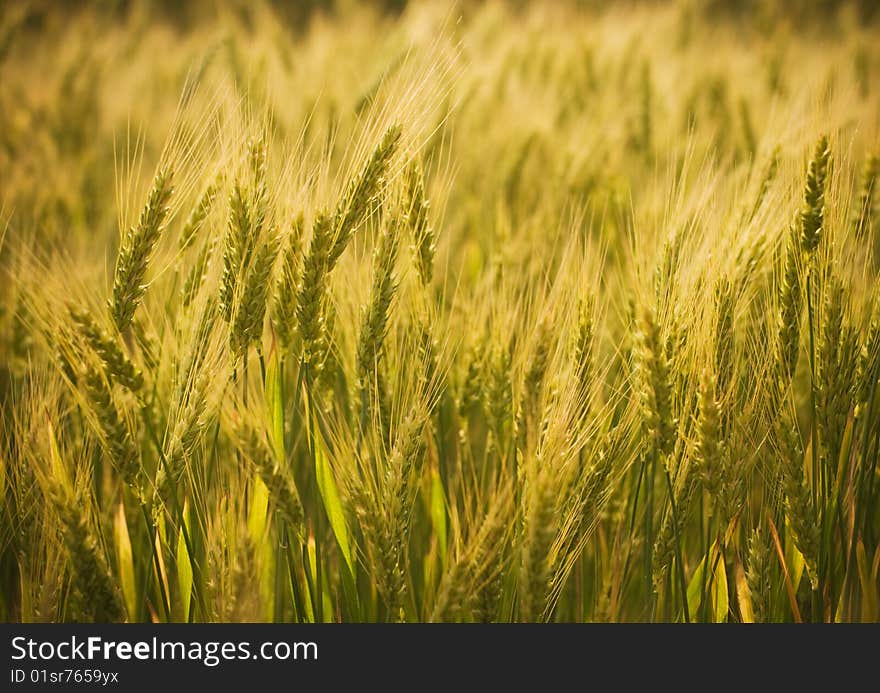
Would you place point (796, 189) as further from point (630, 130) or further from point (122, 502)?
point (630, 130)

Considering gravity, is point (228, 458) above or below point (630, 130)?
below

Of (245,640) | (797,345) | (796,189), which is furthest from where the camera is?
(796,189)

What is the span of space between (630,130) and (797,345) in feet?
5.60

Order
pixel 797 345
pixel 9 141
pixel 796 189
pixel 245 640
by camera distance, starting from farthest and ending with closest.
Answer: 1. pixel 9 141
2. pixel 796 189
3. pixel 797 345
4. pixel 245 640

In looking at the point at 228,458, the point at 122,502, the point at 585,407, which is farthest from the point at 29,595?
the point at 585,407

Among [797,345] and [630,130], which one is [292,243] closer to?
[797,345]

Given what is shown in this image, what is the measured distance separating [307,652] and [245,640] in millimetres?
82

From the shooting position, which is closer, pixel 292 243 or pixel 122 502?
pixel 292 243

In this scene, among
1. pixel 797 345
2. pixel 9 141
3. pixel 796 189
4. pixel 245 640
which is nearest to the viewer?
pixel 245 640

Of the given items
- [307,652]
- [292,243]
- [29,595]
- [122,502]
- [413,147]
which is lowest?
[307,652]

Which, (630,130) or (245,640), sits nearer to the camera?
(245,640)

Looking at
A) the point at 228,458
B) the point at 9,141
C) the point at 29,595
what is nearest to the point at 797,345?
the point at 228,458

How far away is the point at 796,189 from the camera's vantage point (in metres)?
1.08

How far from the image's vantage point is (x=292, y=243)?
3.08 feet
